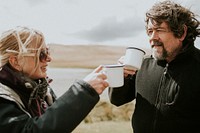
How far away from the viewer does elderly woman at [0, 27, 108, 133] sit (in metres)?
1.44

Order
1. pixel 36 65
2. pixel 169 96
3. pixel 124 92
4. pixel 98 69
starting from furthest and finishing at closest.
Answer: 1. pixel 124 92
2. pixel 169 96
3. pixel 36 65
4. pixel 98 69

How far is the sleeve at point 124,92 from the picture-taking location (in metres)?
2.75

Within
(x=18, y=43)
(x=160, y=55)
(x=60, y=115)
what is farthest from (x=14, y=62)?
(x=160, y=55)

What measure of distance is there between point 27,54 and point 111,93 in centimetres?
124

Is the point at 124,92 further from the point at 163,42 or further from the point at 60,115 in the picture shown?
the point at 60,115

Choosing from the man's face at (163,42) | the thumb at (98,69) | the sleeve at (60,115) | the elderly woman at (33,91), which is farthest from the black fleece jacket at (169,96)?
the sleeve at (60,115)

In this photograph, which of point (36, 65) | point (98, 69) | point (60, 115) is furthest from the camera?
point (36, 65)

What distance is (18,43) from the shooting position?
162 cm

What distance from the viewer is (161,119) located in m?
2.45

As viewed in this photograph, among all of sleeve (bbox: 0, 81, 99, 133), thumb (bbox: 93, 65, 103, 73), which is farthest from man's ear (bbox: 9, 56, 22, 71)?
thumb (bbox: 93, 65, 103, 73)

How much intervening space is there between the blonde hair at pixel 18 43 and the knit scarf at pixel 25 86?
7cm

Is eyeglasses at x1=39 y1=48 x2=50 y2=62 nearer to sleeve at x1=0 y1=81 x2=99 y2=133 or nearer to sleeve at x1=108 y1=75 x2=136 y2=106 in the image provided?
sleeve at x1=0 y1=81 x2=99 y2=133

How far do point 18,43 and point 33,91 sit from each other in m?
0.24

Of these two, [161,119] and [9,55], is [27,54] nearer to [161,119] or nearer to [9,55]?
[9,55]
